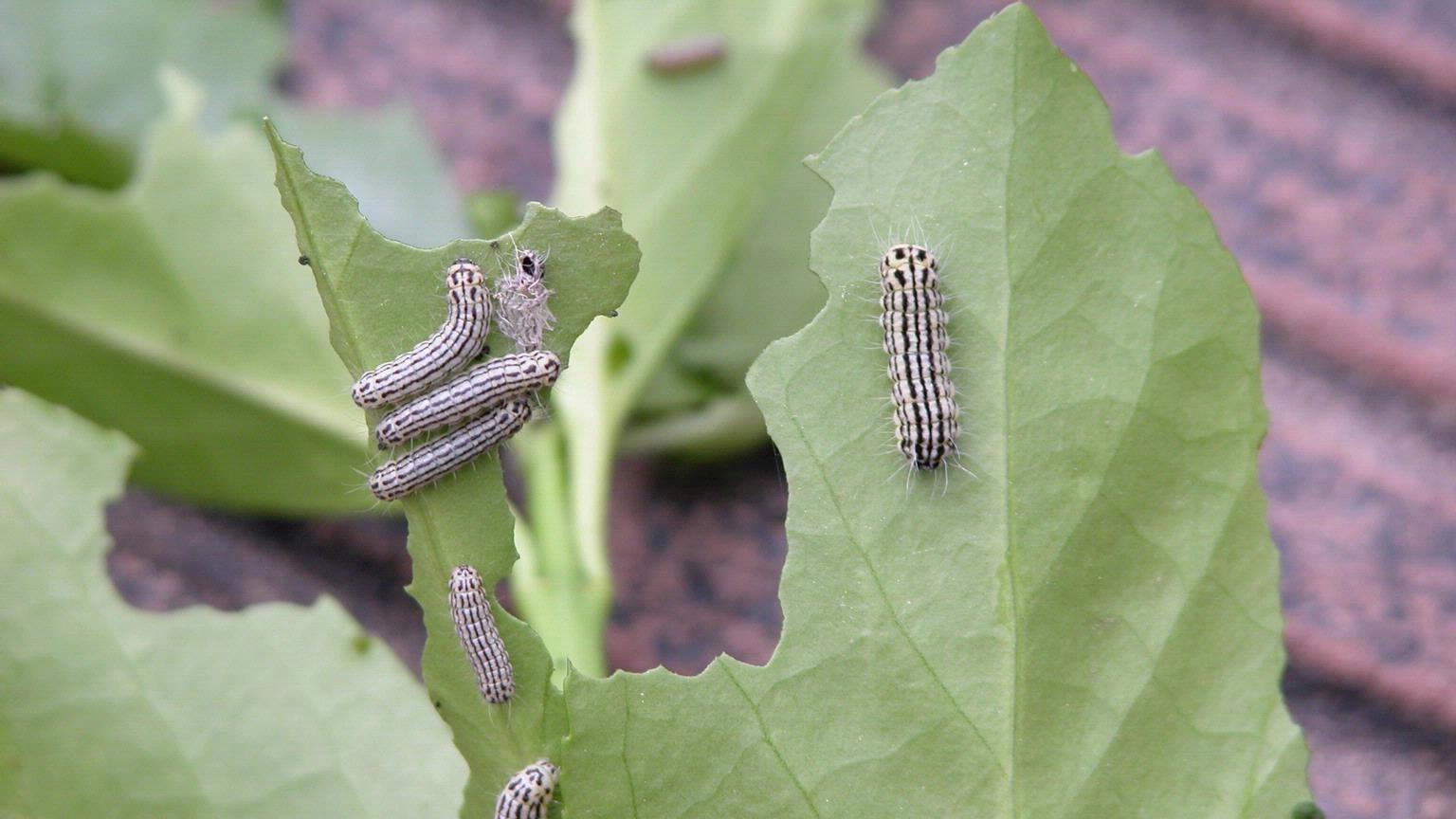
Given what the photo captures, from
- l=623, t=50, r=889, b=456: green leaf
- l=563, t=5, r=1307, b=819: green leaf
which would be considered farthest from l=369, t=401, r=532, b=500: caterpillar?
l=623, t=50, r=889, b=456: green leaf

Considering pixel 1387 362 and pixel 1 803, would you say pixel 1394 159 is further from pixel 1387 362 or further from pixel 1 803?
pixel 1 803

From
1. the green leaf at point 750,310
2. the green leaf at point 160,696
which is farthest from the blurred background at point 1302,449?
the green leaf at point 160,696

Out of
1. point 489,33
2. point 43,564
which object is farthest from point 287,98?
point 43,564

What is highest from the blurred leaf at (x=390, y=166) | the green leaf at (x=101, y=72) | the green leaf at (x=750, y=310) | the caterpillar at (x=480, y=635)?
the green leaf at (x=101, y=72)

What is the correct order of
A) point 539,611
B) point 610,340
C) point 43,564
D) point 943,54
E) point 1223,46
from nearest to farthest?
point 943,54, point 43,564, point 539,611, point 610,340, point 1223,46

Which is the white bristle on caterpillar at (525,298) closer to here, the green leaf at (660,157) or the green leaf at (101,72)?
the green leaf at (660,157)

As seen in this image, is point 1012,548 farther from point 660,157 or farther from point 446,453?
point 660,157

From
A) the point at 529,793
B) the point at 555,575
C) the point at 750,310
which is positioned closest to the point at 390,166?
the point at 750,310
